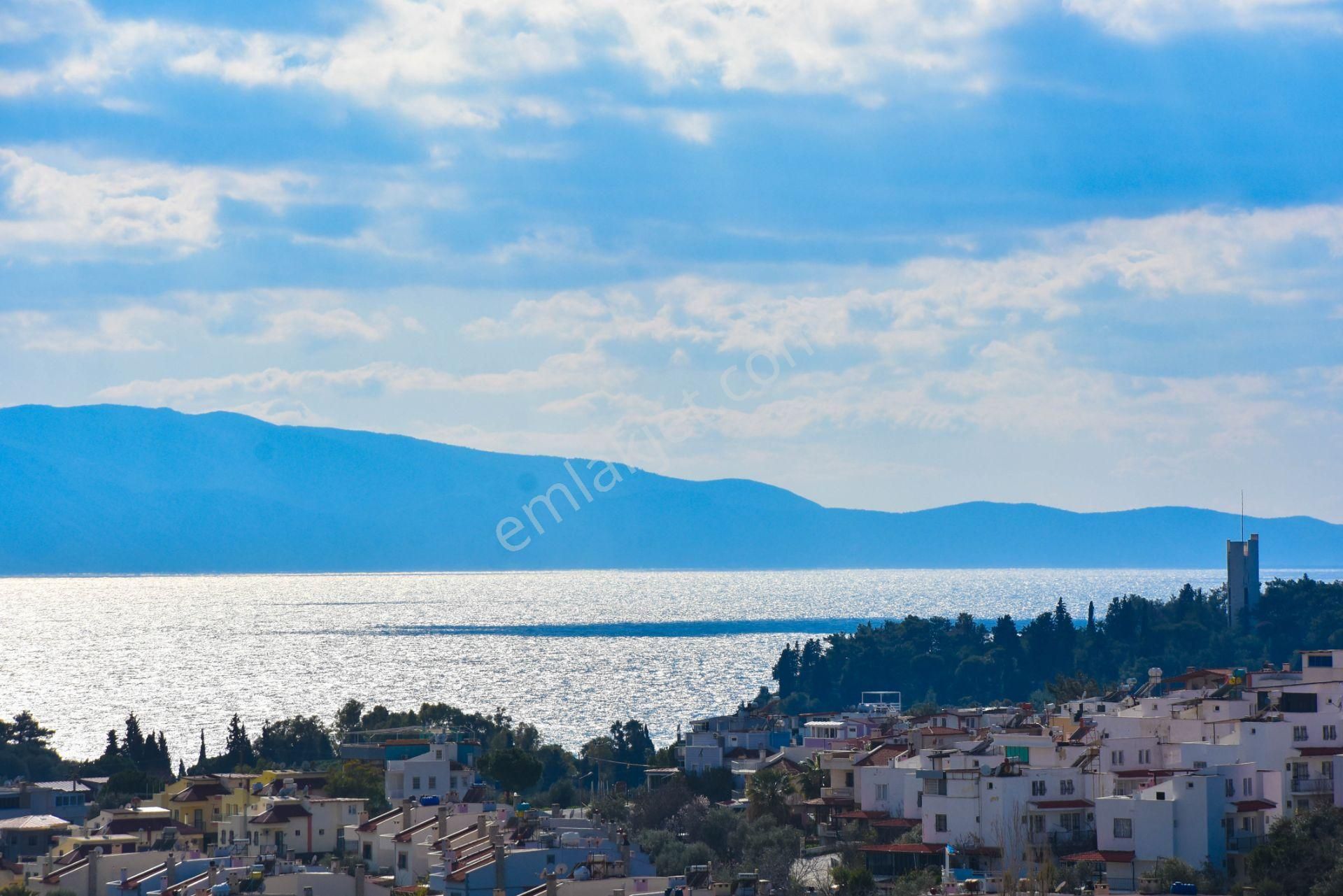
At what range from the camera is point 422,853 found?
48.5 m

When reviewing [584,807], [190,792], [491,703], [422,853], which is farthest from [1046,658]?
[422,853]

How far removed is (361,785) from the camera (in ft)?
217

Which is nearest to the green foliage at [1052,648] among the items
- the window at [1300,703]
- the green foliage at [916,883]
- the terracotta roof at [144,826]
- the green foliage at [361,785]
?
the green foliage at [361,785]

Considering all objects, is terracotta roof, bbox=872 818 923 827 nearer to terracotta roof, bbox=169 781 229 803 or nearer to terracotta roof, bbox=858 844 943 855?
terracotta roof, bbox=858 844 943 855

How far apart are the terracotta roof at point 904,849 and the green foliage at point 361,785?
18.2m

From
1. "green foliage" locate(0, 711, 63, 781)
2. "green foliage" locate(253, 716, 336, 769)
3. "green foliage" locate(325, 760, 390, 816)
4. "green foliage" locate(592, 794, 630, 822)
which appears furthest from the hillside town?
"green foliage" locate(253, 716, 336, 769)

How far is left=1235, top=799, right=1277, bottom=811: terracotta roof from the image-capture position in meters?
47.1

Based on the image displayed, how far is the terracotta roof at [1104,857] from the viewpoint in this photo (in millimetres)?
44750

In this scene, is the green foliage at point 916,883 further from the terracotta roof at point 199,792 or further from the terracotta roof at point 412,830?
the terracotta roof at point 199,792

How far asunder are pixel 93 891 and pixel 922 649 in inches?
4465

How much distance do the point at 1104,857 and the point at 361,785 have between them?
29.3 m

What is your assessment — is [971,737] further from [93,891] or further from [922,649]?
[922,649]

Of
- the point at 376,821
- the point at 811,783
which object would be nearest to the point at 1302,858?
the point at 811,783

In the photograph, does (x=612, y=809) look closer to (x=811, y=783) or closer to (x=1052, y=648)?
(x=811, y=783)
